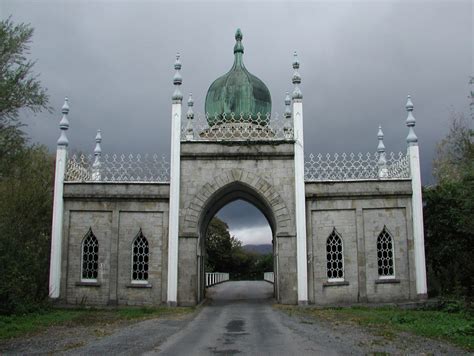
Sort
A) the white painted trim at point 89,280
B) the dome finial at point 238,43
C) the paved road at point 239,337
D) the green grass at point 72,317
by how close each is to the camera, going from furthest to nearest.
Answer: the dome finial at point 238,43 < the white painted trim at point 89,280 < the green grass at point 72,317 < the paved road at point 239,337

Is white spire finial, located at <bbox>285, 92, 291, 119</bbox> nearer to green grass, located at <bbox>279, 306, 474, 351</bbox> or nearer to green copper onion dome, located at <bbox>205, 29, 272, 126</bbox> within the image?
green copper onion dome, located at <bbox>205, 29, 272, 126</bbox>

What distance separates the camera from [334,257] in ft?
63.7

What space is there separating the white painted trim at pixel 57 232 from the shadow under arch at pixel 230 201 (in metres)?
5.24

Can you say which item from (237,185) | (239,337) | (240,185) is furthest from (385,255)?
(239,337)

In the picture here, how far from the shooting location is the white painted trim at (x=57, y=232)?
760 inches

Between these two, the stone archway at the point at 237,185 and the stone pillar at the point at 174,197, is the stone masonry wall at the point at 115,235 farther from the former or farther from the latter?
the stone archway at the point at 237,185

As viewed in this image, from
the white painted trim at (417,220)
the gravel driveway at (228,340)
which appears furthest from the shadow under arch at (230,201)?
the white painted trim at (417,220)

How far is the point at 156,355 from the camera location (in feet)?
33.6

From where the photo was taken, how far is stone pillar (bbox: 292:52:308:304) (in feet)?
61.7

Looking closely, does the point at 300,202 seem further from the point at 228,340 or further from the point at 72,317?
the point at 72,317

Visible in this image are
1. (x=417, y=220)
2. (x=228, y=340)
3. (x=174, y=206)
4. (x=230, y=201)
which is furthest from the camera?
(x=230, y=201)

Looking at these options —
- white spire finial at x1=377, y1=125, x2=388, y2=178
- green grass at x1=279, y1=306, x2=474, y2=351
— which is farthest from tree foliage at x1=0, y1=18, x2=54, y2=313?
white spire finial at x1=377, y1=125, x2=388, y2=178

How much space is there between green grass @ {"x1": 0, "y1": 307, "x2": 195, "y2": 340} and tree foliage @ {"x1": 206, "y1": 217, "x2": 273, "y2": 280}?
34.3 m

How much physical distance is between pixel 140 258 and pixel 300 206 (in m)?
6.32
